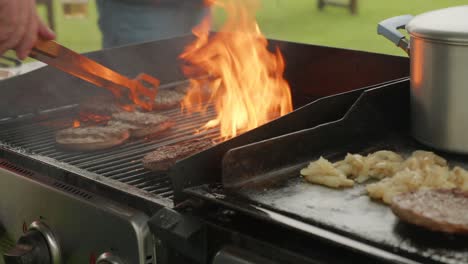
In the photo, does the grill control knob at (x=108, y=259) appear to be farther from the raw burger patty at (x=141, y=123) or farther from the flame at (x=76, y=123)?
the flame at (x=76, y=123)

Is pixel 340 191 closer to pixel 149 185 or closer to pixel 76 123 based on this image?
pixel 149 185

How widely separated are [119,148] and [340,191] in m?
1.07

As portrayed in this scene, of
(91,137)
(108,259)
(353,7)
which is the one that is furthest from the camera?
(353,7)

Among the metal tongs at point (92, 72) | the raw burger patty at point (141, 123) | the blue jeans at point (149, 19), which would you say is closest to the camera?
the metal tongs at point (92, 72)

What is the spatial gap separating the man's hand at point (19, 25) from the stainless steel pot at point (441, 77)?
4.41ft

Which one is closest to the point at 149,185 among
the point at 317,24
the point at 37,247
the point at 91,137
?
the point at 37,247

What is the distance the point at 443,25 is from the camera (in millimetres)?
1860

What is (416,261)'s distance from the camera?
48.2 inches

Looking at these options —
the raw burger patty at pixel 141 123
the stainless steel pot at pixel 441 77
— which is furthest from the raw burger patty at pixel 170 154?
the stainless steel pot at pixel 441 77

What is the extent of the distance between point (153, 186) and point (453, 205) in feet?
3.07

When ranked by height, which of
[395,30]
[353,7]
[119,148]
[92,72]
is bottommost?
[353,7]

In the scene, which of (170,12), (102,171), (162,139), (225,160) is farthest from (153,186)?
(170,12)

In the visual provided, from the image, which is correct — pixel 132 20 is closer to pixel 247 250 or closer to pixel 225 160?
pixel 225 160

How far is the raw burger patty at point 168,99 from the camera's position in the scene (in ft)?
9.63
